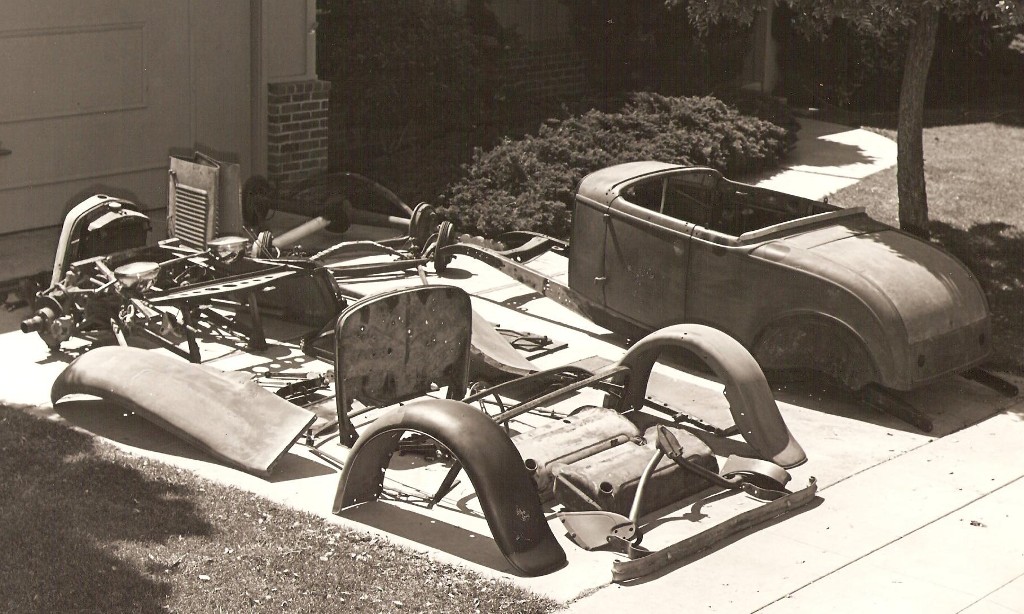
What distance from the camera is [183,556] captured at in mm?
6469

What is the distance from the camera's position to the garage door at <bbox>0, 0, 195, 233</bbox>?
12.2 metres

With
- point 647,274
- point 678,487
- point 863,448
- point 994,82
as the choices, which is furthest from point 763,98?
point 678,487

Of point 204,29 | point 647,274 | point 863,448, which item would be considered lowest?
point 863,448

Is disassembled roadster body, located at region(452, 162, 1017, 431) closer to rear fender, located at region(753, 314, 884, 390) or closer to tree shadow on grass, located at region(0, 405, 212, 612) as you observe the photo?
rear fender, located at region(753, 314, 884, 390)

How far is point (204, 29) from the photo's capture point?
44.3ft

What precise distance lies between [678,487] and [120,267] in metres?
4.68

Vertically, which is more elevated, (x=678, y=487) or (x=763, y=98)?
(x=763, y=98)

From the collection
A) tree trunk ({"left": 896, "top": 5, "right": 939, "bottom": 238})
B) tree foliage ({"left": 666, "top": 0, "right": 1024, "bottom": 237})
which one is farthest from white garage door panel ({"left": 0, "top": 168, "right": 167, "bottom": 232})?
tree trunk ({"left": 896, "top": 5, "right": 939, "bottom": 238})

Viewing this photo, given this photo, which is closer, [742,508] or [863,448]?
[742,508]

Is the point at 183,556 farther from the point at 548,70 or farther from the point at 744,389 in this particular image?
the point at 548,70

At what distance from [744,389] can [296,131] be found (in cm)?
757

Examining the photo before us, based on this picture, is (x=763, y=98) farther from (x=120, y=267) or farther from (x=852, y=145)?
(x=120, y=267)

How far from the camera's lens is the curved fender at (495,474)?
6504 mm

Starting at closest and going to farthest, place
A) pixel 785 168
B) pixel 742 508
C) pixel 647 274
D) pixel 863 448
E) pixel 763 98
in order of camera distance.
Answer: pixel 742 508 < pixel 863 448 < pixel 647 274 < pixel 785 168 < pixel 763 98
